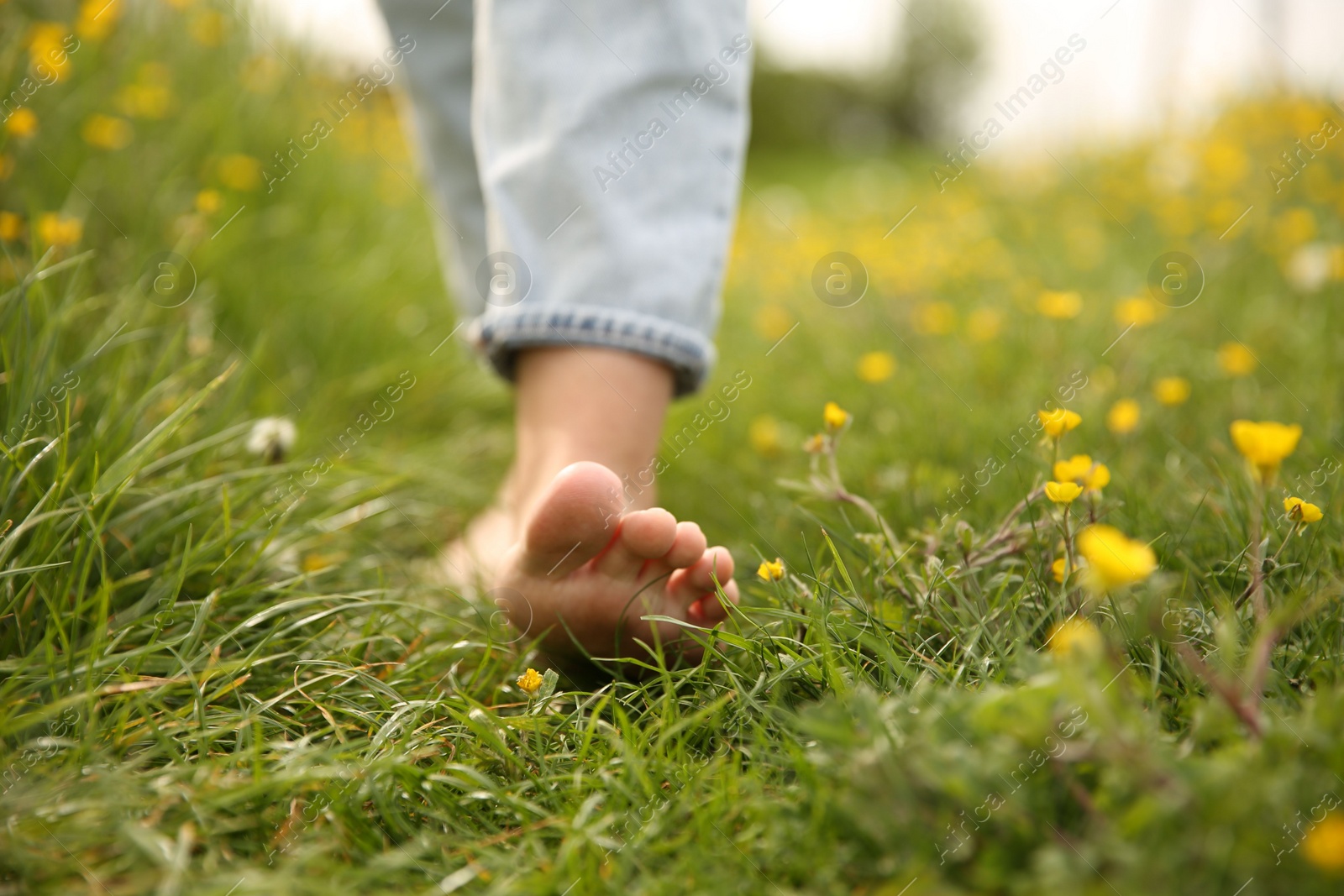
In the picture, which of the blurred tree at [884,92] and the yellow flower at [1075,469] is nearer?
the yellow flower at [1075,469]

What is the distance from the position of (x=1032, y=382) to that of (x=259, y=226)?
172 centimetres

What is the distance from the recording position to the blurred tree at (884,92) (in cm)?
1191

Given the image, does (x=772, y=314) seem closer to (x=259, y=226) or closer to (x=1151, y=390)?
(x=1151, y=390)

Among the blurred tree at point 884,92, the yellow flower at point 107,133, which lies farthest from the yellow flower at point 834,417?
the blurred tree at point 884,92

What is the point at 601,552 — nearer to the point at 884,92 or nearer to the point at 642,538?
the point at 642,538

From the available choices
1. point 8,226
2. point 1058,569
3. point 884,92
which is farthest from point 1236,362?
point 884,92

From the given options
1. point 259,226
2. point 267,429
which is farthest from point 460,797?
point 259,226

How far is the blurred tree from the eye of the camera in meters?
11.9

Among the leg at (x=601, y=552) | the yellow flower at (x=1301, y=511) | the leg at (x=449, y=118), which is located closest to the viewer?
the yellow flower at (x=1301, y=511)

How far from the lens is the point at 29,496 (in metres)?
0.88

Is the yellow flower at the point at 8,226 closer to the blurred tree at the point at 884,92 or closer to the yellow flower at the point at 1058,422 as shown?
the yellow flower at the point at 1058,422

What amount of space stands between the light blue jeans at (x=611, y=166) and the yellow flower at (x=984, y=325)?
0.97m

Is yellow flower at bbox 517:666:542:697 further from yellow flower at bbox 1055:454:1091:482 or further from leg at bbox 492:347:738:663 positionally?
yellow flower at bbox 1055:454:1091:482

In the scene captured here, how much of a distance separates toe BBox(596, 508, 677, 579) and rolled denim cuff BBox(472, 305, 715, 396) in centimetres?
27
